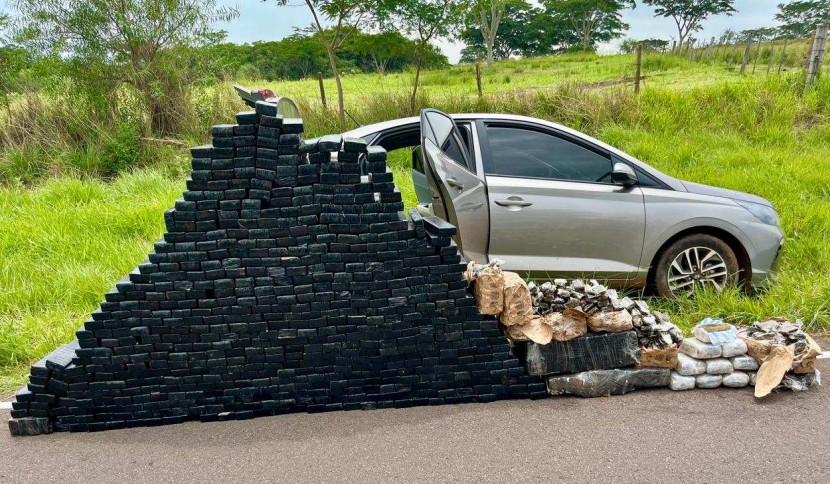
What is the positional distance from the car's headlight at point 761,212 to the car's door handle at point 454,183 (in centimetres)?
231

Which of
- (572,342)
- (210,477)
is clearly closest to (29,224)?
(210,477)

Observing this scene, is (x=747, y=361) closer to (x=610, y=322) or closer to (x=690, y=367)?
(x=690, y=367)

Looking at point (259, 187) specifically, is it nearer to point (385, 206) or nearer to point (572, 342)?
point (385, 206)

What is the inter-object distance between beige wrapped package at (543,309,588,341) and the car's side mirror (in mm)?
1581

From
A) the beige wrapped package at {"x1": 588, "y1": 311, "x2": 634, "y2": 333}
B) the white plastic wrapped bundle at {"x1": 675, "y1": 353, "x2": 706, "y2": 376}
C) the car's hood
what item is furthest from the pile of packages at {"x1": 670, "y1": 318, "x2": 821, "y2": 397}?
the car's hood

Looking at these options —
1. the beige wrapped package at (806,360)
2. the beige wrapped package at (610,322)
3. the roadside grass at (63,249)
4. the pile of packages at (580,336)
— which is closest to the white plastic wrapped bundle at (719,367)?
the pile of packages at (580,336)

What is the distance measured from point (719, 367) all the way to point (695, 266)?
1439 millimetres

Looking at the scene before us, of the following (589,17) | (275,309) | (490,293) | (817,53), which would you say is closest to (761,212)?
(490,293)

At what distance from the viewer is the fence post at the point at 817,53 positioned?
11.8 metres

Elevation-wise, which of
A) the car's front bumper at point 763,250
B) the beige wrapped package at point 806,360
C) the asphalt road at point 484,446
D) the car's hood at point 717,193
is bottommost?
the asphalt road at point 484,446

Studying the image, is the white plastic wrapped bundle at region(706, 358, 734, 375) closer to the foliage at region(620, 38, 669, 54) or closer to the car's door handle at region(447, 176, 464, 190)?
the car's door handle at region(447, 176, 464, 190)

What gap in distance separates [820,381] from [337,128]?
32.7 feet

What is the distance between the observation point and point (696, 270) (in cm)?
503

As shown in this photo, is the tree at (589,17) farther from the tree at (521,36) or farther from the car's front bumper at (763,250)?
the car's front bumper at (763,250)
